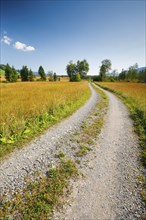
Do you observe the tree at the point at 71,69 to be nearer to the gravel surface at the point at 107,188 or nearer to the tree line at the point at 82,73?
the tree line at the point at 82,73

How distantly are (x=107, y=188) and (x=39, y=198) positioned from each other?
5.30 feet

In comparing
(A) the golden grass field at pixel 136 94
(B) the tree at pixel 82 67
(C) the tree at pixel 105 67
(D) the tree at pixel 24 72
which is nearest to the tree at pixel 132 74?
(C) the tree at pixel 105 67

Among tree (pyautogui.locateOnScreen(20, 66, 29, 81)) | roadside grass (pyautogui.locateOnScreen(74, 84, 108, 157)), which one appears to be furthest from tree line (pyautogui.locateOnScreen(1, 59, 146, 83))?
roadside grass (pyautogui.locateOnScreen(74, 84, 108, 157))

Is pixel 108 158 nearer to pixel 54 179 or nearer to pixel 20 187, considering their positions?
pixel 54 179

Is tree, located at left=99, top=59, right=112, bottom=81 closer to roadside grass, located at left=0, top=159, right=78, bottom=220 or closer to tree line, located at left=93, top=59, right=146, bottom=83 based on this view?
tree line, located at left=93, top=59, right=146, bottom=83

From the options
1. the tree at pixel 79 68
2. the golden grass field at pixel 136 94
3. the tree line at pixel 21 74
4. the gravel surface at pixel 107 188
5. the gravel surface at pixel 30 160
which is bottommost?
the gravel surface at pixel 107 188

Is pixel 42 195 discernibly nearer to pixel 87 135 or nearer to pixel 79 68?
pixel 87 135

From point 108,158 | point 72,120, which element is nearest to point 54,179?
point 108,158

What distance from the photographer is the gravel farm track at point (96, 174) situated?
242 centimetres

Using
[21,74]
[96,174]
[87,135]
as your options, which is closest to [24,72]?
[21,74]

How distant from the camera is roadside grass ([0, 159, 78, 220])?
7.46 feet

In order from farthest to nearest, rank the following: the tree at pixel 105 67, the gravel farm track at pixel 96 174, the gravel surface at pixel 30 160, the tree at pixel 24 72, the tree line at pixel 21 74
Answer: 1. the tree at pixel 105 67
2. the tree at pixel 24 72
3. the tree line at pixel 21 74
4. the gravel surface at pixel 30 160
5. the gravel farm track at pixel 96 174

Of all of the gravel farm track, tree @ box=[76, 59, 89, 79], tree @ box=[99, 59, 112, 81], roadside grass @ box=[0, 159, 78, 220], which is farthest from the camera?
tree @ box=[99, 59, 112, 81]

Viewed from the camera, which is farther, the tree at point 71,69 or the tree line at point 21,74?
the tree at point 71,69
